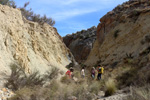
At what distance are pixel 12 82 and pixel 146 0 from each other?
20434 millimetres

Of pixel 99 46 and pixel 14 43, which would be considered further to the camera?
pixel 99 46

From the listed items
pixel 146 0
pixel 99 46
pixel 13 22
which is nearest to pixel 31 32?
pixel 13 22

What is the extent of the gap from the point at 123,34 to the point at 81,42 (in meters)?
28.6

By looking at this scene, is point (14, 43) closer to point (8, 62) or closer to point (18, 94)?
point (8, 62)

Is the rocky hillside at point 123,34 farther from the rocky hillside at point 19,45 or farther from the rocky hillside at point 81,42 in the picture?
the rocky hillside at point 81,42

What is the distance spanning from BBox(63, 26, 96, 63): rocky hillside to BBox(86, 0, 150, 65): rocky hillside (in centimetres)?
1876

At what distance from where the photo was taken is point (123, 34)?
21.8m

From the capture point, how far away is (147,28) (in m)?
18.2

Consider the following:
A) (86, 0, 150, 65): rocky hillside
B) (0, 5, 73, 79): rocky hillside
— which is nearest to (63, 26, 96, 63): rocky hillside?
(86, 0, 150, 65): rocky hillside

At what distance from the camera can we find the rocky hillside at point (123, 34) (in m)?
18.1

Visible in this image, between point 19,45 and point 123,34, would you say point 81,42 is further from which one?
point 19,45

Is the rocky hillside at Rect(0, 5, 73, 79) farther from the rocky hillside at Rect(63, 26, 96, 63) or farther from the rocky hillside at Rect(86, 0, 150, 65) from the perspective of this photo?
the rocky hillside at Rect(63, 26, 96, 63)

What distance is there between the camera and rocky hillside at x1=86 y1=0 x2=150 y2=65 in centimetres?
1814

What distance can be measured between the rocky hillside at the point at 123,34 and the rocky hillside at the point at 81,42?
1876cm
